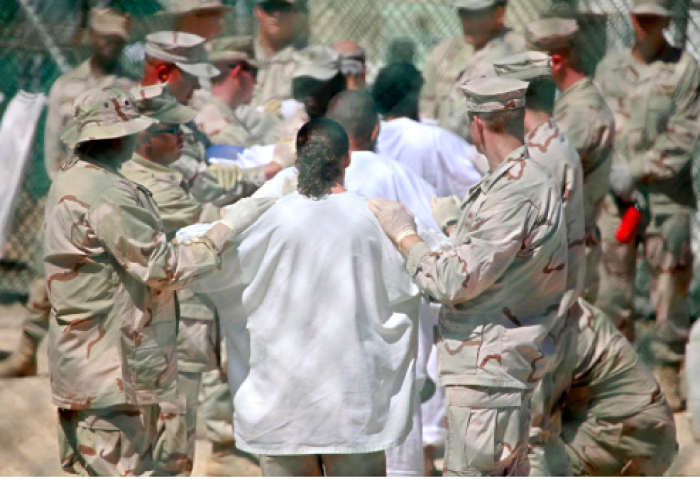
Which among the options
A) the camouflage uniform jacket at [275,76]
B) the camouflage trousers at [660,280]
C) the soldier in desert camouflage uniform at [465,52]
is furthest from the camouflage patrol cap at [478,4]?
the camouflage trousers at [660,280]

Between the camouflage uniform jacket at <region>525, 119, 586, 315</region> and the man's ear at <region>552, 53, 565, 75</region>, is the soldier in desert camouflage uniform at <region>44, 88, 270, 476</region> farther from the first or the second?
the man's ear at <region>552, 53, 565, 75</region>

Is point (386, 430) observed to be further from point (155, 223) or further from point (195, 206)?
point (195, 206)

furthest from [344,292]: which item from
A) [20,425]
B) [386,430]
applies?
[20,425]

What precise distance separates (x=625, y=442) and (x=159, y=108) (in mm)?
2263

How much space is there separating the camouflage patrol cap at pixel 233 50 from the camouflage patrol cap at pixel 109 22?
48 centimetres

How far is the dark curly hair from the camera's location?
132 inches

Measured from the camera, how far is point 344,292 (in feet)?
10.8

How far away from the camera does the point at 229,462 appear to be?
16.5 feet

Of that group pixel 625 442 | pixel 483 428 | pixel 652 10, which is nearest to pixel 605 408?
pixel 625 442

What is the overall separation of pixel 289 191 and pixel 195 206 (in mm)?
552

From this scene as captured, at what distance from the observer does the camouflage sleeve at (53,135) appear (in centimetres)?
562

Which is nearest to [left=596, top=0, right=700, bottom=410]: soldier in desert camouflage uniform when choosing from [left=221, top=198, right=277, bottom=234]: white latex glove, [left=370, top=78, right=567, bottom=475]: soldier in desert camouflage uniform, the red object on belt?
the red object on belt

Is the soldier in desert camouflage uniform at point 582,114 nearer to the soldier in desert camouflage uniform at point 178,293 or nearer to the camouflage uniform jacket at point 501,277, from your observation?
the camouflage uniform jacket at point 501,277

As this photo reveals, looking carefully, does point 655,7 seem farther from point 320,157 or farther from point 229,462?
point 229,462
